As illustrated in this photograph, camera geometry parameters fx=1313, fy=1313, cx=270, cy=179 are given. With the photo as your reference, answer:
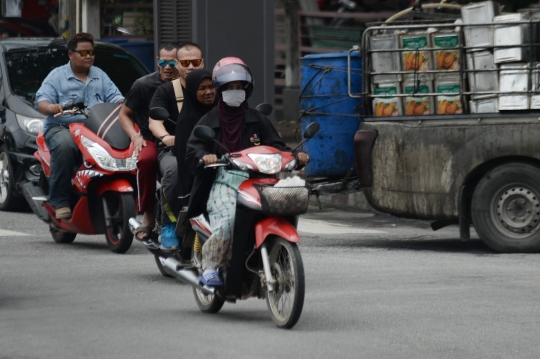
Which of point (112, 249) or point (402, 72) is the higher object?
point (402, 72)

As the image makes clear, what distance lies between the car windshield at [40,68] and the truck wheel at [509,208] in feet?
16.1

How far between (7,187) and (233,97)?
6621mm

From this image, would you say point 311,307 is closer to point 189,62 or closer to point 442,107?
point 189,62

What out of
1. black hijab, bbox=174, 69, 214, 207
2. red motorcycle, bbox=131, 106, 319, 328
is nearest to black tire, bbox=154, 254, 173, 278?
black hijab, bbox=174, 69, 214, 207

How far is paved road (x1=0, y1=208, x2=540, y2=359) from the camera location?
682 centimetres

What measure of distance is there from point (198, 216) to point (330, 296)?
1.11m

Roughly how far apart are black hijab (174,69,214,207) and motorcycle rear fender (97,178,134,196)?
2.09 m

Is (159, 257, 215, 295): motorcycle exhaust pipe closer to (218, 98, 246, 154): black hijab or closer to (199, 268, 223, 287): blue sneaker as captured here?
(199, 268, 223, 287): blue sneaker

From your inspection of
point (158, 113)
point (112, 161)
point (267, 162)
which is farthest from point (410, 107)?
point (267, 162)

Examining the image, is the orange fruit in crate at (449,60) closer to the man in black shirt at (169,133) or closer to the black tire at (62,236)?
the man in black shirt at (169,133)

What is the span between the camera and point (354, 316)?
7.76 m

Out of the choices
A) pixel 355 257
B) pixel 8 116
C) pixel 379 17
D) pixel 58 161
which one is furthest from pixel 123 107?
pixel 379 17

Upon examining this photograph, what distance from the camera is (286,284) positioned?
23.8 feet

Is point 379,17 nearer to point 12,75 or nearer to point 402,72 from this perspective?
point 12,75
